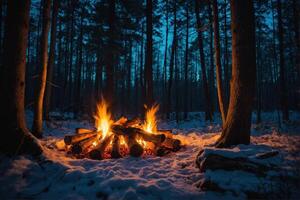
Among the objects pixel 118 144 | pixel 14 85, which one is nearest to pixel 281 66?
pixel 118 144

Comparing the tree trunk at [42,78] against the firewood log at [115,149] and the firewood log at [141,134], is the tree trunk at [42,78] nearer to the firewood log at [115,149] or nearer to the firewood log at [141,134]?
the firewood log at [141,134]

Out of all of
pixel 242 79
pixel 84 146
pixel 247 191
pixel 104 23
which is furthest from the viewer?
pixel 104 23

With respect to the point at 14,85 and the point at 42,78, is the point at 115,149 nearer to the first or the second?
the point at 14,85

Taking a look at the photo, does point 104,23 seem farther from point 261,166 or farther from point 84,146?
point 261,166

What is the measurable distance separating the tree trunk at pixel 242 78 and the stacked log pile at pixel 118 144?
1.75 m

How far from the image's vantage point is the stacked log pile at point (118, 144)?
5457mm

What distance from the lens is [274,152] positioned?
3.95 m

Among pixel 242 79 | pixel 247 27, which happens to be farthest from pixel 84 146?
pixel 247 27

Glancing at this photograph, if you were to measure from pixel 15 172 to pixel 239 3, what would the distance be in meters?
7.00

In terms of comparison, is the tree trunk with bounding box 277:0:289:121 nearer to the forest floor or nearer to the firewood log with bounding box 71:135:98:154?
the forest floor

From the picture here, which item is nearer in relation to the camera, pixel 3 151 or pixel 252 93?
pixel 3 151

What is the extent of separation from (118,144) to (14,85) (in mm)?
3354

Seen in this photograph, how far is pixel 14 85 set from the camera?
474 centimetres

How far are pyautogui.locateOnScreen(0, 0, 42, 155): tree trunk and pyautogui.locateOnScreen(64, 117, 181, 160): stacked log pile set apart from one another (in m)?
1.31
